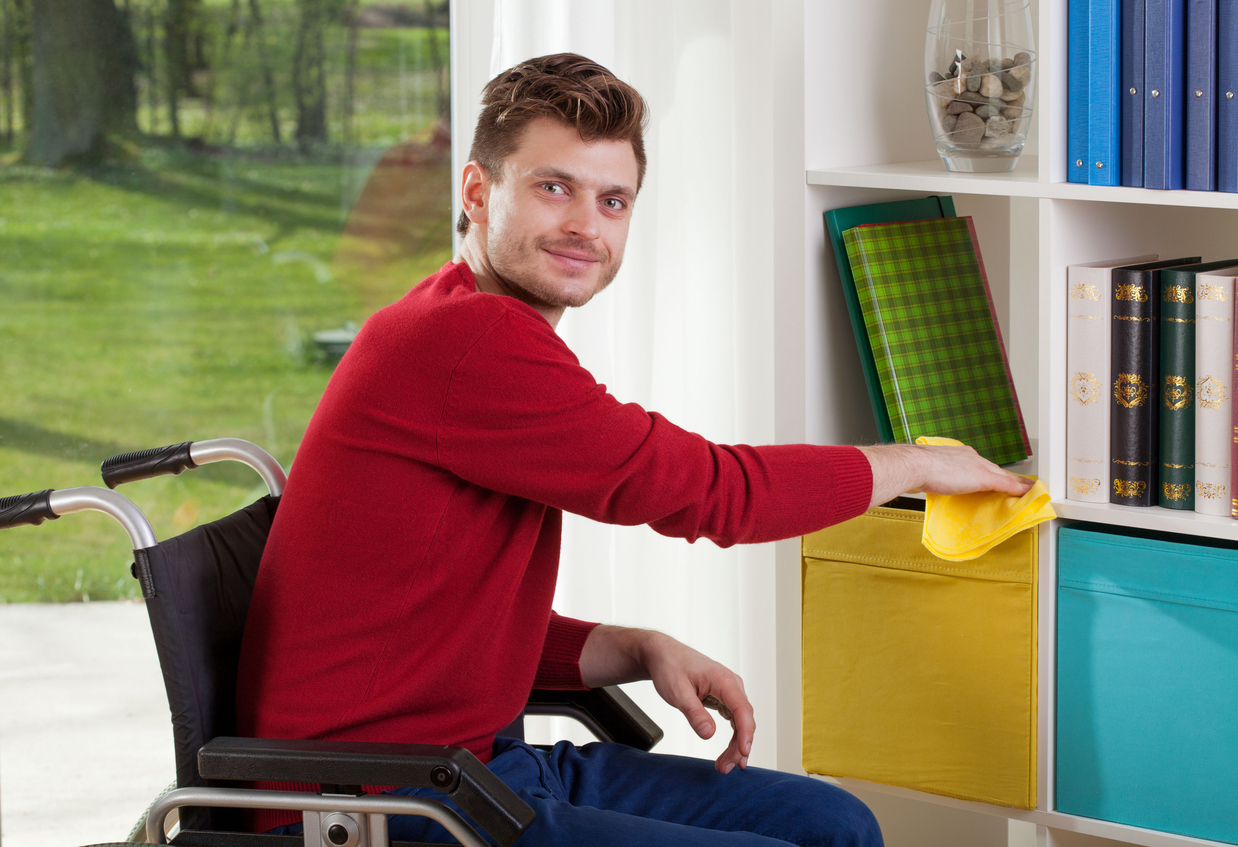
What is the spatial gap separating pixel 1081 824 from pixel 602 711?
0.60m

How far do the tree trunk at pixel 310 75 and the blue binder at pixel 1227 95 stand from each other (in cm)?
226

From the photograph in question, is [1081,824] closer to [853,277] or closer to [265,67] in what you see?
[853,277]

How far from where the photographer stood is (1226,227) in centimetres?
170

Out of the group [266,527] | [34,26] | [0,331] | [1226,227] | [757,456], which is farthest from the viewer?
[0,331]

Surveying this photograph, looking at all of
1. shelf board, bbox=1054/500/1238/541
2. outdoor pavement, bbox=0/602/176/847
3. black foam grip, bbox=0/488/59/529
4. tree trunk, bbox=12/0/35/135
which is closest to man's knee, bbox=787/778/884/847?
shelf board, bbox=1054/500/1238/541

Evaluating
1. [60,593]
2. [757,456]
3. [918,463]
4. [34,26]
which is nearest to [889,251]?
[918,463]

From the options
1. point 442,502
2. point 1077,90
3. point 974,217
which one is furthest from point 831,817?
point 974,217

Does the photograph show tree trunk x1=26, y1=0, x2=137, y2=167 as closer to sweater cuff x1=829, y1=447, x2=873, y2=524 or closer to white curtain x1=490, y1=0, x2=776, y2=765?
white curtain x1=490, y1=0, x2=776, y2=765

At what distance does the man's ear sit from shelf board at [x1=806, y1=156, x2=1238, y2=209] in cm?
45

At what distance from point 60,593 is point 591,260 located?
7.81 ft

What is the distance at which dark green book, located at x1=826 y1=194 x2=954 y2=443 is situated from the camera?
1563 mm

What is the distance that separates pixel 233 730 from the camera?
1231mm

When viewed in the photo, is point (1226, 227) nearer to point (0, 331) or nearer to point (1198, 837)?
point (1198, 837)

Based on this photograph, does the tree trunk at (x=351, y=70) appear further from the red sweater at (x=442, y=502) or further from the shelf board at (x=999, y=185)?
the red sweater at (x=442, y=502)
